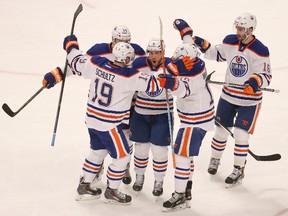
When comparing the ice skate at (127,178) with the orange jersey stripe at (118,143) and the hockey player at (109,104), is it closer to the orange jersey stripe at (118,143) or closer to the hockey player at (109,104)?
the hockey player at (109,104)

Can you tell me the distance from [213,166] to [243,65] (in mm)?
869

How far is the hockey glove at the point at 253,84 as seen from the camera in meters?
4.67

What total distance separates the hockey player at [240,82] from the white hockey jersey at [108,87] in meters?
0.86

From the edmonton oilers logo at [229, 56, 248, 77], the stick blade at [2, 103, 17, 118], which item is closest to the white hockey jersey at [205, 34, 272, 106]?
the edmonton oilers logo at [229, 56, 248, 77]

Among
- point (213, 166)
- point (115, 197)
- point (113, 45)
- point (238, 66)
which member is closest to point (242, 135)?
point (213, 166)

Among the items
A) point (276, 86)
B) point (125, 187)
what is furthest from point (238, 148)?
point (276, 86)

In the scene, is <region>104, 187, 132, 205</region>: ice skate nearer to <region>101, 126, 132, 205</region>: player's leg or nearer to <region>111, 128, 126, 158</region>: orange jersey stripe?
<region>101, 126, 132, 205</region>: player's leg

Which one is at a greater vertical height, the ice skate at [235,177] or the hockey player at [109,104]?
the hockey player at [109,104]

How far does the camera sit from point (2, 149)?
5426 mm

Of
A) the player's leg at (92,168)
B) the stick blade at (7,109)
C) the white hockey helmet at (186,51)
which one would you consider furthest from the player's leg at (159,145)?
the stick blade at (7,109)

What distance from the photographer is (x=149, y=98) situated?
462 cm

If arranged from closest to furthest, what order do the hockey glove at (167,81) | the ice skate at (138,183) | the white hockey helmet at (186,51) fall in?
the hockey glove at (167,81), the white hockey helmet at (186,51), the ice skate at (138,183)

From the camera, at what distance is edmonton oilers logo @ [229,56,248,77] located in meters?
4.88

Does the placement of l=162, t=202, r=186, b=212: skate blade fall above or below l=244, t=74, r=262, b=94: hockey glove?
below
